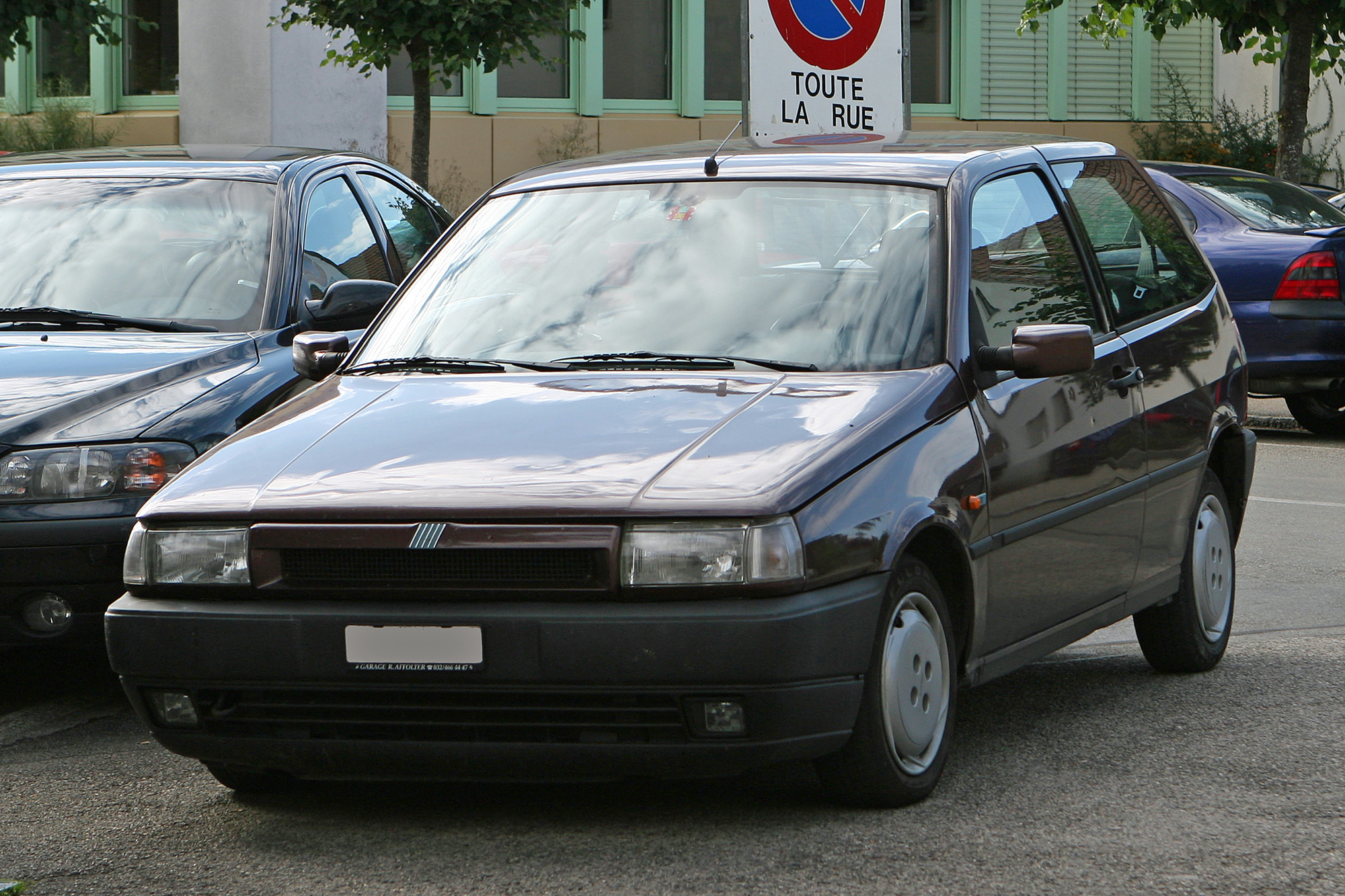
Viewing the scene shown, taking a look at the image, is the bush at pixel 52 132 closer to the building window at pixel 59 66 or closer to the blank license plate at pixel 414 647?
the building window at pixel 59 66

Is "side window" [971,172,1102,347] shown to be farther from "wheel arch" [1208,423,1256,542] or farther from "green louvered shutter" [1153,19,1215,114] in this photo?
"green louvered shutter" [1153,19,1215,114]

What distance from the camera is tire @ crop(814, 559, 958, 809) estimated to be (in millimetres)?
4113

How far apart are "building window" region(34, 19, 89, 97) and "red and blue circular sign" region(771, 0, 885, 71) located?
55.0 ft

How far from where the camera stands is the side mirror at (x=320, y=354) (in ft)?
17.6

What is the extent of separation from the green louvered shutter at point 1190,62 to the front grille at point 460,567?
2435 centimetres

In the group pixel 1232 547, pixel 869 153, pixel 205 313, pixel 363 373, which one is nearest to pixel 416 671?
pixel 363 373

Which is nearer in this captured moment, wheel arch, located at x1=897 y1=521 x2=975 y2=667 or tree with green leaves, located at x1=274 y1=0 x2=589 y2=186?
wheel arch, located at x1=897 y1=521 x2=975 y2=667

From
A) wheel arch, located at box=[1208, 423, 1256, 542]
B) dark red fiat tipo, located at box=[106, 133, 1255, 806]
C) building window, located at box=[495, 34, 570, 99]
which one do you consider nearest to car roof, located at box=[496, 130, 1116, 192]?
dark red fiat tipo, located at box=[106, 133, 1255, 806]

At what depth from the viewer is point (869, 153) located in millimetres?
5301

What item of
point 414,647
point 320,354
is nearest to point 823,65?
point 320,354

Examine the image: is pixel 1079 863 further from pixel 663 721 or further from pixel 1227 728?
pixel 1227 728

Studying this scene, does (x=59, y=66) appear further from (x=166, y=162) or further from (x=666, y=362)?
(x=666, y=362)

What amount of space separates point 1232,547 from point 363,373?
3.06 metres

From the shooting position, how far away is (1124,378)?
5418mm
